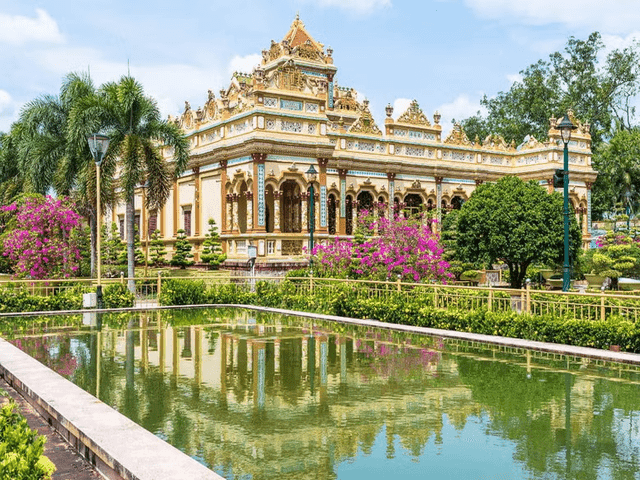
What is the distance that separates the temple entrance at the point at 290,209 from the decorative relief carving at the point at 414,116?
8.17 metres

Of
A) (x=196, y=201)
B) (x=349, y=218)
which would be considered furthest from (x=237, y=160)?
(x=349, y=218)

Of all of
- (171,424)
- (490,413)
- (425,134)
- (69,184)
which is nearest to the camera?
(171,424)

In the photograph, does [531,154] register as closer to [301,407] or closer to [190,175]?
[190,175]

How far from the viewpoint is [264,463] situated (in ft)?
21.7

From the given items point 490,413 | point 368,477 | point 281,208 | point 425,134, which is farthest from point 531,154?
point 368,477

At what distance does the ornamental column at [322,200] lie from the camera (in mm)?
31609

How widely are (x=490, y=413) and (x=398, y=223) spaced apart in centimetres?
1416

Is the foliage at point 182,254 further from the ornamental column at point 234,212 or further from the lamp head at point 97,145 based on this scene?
A: the lamp head at point 97,145

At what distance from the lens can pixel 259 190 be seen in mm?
29734

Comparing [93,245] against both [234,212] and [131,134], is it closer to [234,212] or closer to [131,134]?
[131,134]

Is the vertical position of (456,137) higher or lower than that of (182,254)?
higher

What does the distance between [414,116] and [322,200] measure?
9405 millimetres

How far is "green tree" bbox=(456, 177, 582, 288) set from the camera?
26375mm

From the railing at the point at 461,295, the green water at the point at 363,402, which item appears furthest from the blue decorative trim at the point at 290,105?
the green water at the point at 363,402
